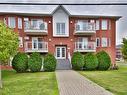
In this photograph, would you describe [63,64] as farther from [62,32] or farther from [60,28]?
[60,28]

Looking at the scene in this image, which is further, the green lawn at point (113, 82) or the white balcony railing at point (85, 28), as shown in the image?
the white balcony railing at point (85, 28)

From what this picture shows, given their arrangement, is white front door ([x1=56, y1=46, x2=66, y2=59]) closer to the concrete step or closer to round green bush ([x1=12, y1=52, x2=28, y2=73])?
the concrete step

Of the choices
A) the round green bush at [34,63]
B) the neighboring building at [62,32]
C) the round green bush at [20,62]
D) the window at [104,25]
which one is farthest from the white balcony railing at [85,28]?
the round green bush at [20,62]

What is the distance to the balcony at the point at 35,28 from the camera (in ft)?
149

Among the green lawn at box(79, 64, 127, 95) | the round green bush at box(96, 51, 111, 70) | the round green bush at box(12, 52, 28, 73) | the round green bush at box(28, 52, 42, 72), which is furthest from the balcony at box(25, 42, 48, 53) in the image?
the green lawn at box(79, 64, 127, 95)

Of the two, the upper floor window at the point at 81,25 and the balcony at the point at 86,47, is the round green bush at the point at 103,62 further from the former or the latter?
the upper floor window at the point at 81,25

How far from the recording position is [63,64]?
44188 mm

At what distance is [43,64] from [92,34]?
44.5 ft

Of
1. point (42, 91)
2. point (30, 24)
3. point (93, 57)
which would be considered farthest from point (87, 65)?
point (42, 91)

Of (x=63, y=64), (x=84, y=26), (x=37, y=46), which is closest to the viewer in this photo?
(x=63, y=64)

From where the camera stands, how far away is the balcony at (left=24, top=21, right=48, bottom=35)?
4544 cm

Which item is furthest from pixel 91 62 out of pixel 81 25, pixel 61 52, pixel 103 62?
pixel 61 52

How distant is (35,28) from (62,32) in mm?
4829

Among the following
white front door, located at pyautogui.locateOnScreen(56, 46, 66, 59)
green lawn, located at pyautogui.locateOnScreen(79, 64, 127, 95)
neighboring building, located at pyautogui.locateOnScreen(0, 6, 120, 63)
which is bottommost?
green lawn, located at pyautogui.locateOnScreen(79, 64, 127, 95)
